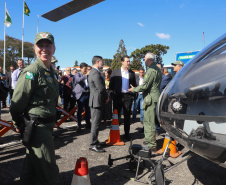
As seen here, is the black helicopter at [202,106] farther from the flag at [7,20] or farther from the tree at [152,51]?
the tree at [152,51]

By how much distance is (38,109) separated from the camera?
200 cm

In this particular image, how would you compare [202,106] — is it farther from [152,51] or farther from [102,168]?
[152,51]

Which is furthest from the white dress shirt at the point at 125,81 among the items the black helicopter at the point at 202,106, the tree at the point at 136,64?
the tree at the point at 136,64

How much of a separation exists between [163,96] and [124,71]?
268 centimetres

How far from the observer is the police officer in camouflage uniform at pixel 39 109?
1949 millimetres

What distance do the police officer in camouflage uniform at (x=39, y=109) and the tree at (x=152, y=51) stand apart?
58800 mm

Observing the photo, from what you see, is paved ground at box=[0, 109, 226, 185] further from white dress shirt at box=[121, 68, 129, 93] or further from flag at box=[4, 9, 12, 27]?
flag at box=[4, 9, 12, 27]

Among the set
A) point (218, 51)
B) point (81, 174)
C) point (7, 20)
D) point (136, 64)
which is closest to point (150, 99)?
point (218, 51)

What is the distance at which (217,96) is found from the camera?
1872 millimetres

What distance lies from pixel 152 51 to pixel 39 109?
2407 inches

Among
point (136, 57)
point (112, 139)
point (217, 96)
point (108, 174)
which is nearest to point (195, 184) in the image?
point (108, 174)

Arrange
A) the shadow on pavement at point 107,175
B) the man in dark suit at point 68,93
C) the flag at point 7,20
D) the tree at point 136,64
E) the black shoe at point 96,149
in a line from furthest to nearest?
the tree at point 136,64 → the flag at point 7,20 → the man in dark suit at point 68,93 → the black shoe at point 96,149 → the shadow on pavement at point 107,175


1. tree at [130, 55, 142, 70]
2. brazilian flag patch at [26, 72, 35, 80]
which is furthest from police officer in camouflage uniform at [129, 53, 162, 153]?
tree at [130, 55, 142, 70]

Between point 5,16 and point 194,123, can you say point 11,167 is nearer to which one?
point 194,123
